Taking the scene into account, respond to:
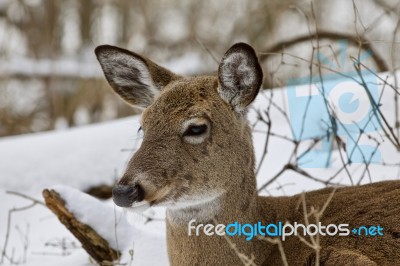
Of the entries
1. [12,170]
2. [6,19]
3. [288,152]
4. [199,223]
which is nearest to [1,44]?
[6,19]

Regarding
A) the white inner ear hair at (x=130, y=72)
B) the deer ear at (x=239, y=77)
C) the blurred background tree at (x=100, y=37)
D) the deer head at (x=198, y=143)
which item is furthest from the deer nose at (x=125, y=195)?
the blurred background tree at (x=100, y=37)

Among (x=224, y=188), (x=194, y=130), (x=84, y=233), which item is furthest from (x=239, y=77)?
(x=84, y=233)

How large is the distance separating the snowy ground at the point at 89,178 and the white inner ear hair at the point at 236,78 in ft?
1.83

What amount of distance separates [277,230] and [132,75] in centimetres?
107

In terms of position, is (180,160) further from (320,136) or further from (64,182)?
(64,182)

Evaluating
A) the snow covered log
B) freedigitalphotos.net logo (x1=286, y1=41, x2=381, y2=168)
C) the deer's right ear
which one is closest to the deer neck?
the deer's right ear

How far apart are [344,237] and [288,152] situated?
7.85 ft

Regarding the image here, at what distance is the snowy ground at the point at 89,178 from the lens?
4.02 metres

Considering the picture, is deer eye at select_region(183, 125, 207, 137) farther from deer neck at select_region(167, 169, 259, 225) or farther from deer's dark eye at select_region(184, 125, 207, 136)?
deer neck at select_region(167, 169, 259, 225)

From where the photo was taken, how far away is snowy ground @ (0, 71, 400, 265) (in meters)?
4.02

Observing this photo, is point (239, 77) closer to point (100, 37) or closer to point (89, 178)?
point (89, 178)

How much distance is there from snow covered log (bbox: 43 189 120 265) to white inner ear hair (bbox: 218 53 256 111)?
52.2 inches

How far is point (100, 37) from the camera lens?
590 inches

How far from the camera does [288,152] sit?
528cm
